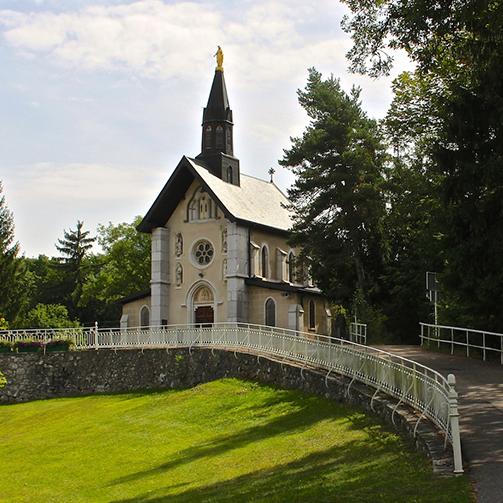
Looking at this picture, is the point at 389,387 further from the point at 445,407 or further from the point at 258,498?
the point at 258,498

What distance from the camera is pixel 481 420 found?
48.1 feet

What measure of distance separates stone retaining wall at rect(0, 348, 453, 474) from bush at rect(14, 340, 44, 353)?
0.23 m

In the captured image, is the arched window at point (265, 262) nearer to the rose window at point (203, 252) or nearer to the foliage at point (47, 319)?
the rose window at point (203, 252)

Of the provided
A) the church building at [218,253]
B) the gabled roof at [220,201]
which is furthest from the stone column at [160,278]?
the gabled roof at [220,201]

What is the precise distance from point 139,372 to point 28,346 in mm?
6244

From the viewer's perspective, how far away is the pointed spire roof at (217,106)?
43906mm

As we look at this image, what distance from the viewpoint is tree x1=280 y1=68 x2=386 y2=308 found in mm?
38781

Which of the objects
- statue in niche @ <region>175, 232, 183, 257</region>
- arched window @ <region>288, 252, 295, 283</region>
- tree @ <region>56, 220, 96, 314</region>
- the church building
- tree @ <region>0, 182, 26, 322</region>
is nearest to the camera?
the church building

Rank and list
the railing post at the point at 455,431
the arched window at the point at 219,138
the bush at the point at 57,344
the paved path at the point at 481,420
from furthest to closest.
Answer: the arched window at the point at 219,138
the bush at the point at 57,344
the railing post at the point at 455,431
the paved path at the point at 481,420

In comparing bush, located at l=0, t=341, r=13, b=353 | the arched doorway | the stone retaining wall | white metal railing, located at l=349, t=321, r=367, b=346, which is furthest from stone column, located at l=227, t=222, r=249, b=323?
bush, located at l=0, t=341, r=13, b=353

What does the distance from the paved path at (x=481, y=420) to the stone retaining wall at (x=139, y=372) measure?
129 inches

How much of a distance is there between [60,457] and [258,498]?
9.30 m

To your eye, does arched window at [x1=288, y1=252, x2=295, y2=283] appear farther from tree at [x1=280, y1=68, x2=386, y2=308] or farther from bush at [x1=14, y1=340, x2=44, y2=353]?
bush at [x1=14, y1=340, x2=44, y2=353]

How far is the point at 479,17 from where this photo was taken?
16547 mm
